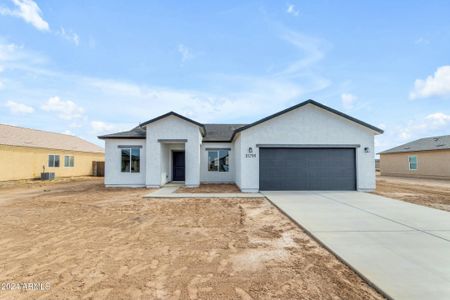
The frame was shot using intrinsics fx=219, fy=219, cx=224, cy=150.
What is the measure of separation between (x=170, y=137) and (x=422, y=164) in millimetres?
25210

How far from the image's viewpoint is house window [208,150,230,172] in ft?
53.5

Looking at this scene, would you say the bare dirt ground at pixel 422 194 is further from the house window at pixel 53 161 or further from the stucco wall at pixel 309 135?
the house window at pixel 53 161

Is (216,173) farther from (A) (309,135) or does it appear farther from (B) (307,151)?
(A) (309,135)

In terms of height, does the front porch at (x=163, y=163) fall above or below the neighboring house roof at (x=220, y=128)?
below

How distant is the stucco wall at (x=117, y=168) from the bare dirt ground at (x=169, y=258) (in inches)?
273

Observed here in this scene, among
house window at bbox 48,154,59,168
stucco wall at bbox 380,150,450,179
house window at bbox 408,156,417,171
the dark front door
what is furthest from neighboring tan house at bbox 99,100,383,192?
house window at bbox 48,154,59,168

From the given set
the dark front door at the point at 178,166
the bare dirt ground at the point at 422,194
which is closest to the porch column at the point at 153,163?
the dark front door at the point at 178,166

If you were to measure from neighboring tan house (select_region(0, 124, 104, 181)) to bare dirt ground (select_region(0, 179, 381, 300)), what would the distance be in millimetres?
15909

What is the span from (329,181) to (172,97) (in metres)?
13.4

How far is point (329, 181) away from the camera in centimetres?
1201

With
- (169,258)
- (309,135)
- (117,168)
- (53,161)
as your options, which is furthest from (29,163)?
(309,135)

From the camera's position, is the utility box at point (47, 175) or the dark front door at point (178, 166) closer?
the dark front door at point (178, 166)

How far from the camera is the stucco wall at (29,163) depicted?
1792 centimetres

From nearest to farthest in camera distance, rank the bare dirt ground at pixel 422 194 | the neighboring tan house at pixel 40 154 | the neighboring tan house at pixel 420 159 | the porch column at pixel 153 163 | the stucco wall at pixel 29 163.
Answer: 1. the bare dirt ground at pixel 422 194
2. the porch column at pixel 153 163
3. the stucco wall at pixel 29 163
4. the neighboring tan house at pixel 40 154
5. the neighboring tan house at pixel 420 159
